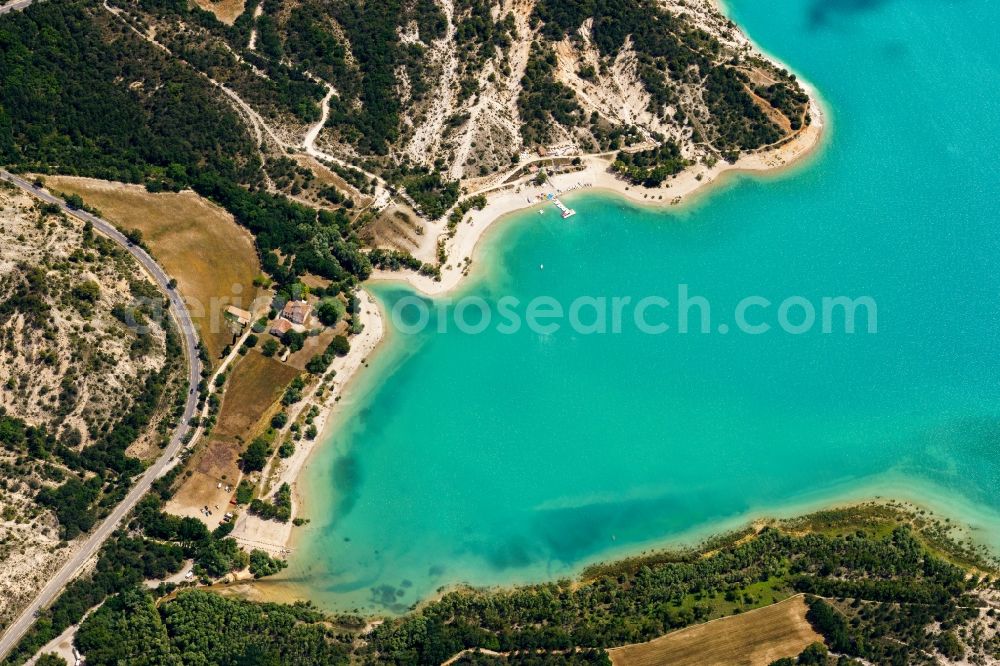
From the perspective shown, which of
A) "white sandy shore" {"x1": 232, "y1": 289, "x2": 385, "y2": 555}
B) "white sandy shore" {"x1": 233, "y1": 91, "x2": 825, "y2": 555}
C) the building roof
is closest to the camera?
"white sandy shore" {"x1": 232, "y1": 289, "x2": 385, "y2": 555}

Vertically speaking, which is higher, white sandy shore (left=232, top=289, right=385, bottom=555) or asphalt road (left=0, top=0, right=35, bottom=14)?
asphalt road (left=0, top=0, right=35, bottom=14)

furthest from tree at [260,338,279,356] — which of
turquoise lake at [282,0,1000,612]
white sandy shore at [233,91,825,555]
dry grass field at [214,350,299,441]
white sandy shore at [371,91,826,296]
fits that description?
white sandy shore at [371,91,826,296]

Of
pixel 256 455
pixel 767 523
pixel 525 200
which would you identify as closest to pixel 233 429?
pixel 256 455

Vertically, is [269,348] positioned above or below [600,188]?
below

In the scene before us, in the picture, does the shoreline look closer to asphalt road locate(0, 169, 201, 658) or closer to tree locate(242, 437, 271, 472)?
tree locate(242, 437, 271, 472)

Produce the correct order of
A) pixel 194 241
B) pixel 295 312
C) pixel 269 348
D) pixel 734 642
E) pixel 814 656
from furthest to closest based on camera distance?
pixel 194 241, pixel 295 312, pixel 269 348, pixel 734 642, pixel 814 656

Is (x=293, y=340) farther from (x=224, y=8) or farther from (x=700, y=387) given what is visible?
(x=700, y=387)

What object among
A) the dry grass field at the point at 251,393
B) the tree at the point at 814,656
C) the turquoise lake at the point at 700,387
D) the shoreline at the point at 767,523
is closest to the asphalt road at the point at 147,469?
the dry grass field at the point at 251,393

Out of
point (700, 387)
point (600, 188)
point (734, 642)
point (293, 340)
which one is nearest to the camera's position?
point (734, 642)
